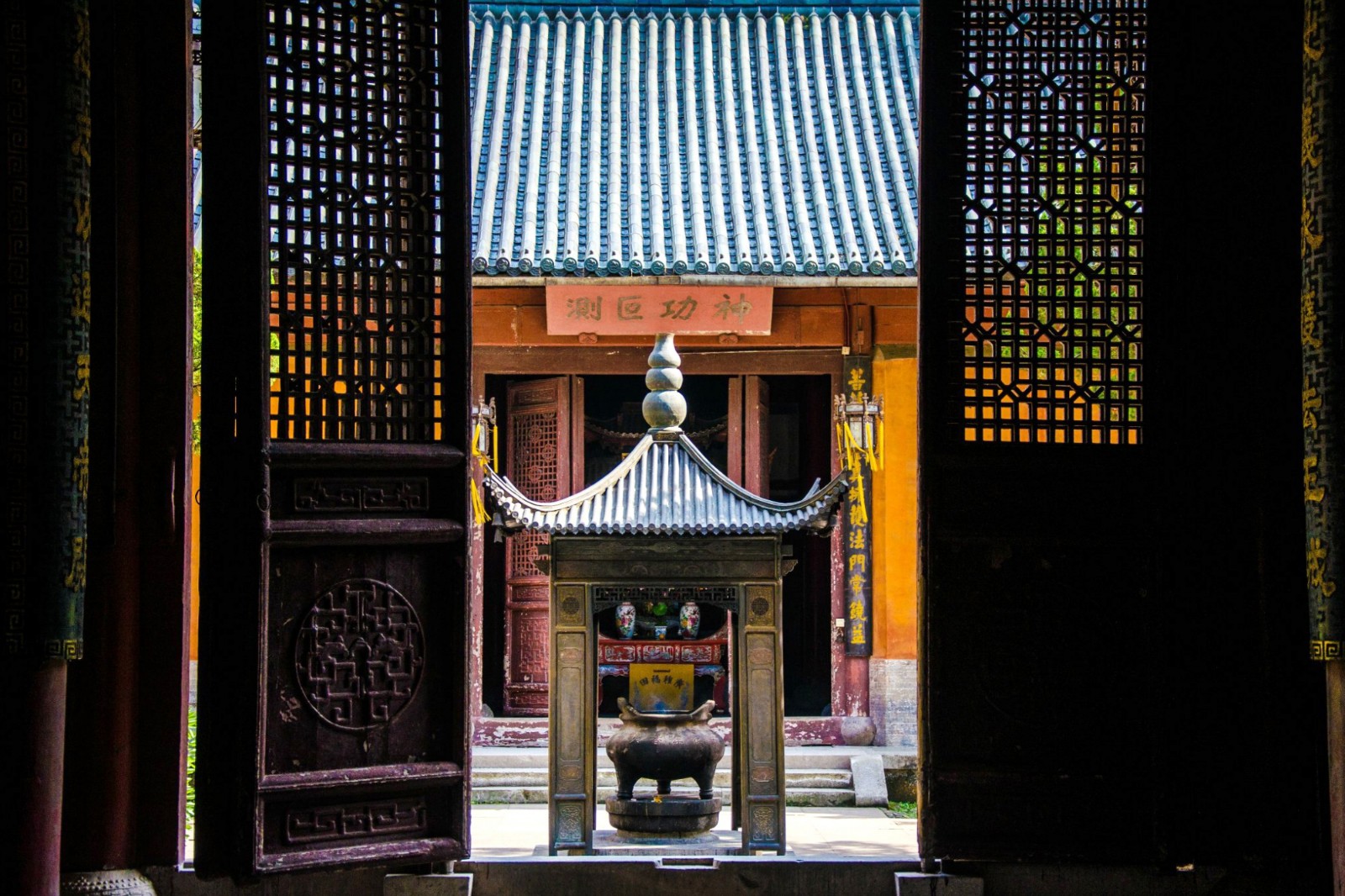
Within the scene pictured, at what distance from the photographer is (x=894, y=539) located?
10.2 metres

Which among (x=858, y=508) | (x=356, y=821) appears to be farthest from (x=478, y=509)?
(x=356, y=821)

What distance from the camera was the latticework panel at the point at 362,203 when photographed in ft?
14.7

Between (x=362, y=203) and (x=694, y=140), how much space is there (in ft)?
23.2

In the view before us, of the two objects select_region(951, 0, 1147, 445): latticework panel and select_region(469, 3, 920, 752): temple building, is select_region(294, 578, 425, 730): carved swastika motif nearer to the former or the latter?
select_region(951, 0, 1147, 445): latticework panel

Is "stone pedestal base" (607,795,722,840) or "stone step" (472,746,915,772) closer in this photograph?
"stone pedestal base" (607,795,722,840)

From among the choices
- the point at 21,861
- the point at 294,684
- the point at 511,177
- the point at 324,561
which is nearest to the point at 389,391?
the point at 324,561

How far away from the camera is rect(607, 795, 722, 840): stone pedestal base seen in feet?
24.2

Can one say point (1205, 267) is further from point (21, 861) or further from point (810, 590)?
point (810, 590)

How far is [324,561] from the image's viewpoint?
4441 mm

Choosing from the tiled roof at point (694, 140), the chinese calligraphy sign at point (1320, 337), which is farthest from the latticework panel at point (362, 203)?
the tiled roof at point (694, 140)

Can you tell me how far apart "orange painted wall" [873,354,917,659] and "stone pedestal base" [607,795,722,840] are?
3045mm

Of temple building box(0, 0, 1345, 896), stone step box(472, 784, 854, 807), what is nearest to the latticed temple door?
temple building box(0, 0, 1345, 896)

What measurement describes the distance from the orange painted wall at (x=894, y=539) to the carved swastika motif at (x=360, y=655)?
6078 mm

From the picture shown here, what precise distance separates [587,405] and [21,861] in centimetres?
938
